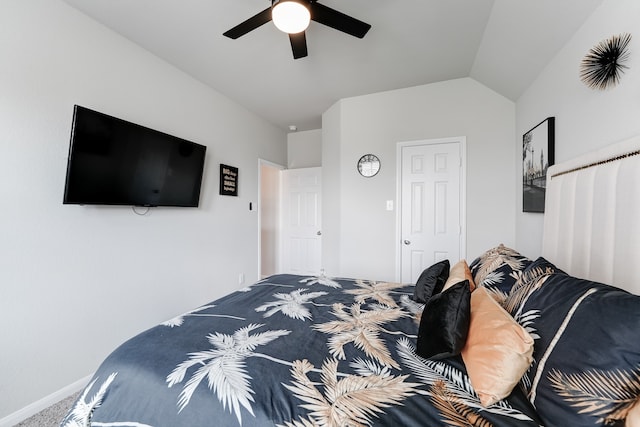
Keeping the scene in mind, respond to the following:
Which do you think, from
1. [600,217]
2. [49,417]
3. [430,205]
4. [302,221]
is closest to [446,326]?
[600,217]

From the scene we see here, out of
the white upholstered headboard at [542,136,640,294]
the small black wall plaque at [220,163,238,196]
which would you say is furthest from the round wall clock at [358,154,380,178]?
the white upholstered headboard at [542,136,640,294]

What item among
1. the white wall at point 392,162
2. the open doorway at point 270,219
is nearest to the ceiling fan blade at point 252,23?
the white wall at point 392,162

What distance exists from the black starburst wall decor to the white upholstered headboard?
370 mm

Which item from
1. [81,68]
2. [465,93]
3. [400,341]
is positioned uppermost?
[465,93]

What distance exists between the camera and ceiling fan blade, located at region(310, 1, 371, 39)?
1.55 m

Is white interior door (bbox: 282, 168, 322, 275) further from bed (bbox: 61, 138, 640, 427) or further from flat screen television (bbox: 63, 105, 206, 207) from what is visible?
bed (bbox: 61, 138, 640, 427)

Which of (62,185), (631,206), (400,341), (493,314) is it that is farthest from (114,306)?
(631,206)

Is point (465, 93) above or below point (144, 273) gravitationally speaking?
above

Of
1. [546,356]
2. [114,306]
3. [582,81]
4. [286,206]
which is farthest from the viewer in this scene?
[286,206]

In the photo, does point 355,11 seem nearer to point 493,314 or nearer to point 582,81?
point 582,81

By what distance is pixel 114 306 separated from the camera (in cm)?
211

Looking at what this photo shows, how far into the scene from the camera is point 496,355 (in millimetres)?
843

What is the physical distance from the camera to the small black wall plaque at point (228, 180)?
3.25 m

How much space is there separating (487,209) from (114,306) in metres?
3.75
